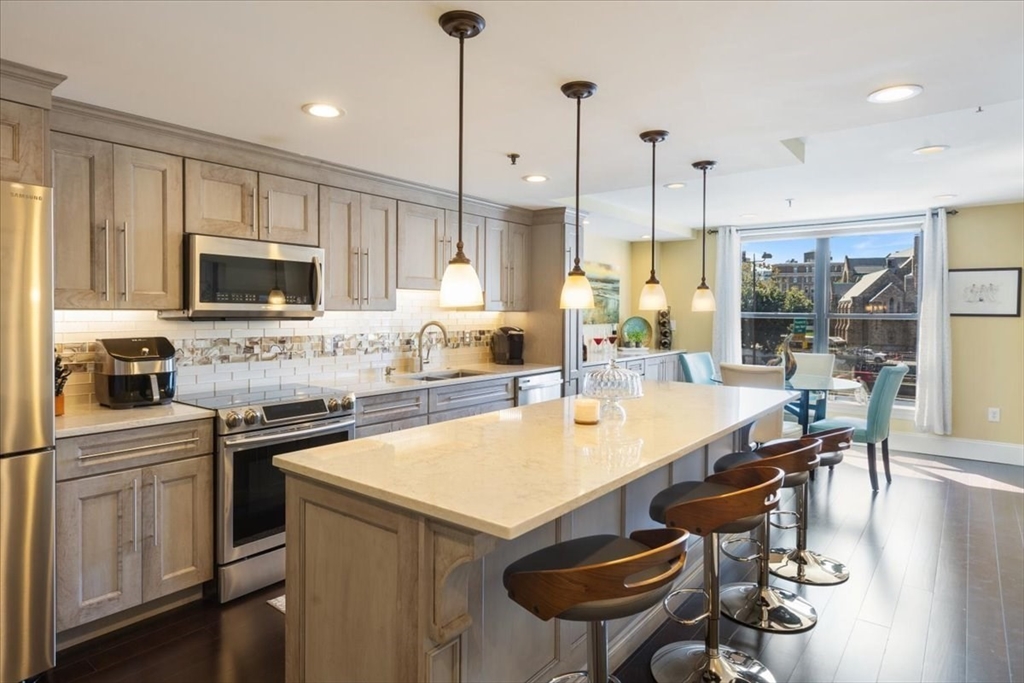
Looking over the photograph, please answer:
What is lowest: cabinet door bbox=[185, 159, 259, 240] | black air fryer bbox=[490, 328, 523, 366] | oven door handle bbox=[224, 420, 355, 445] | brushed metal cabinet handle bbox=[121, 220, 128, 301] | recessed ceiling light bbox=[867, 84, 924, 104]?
oven door handle bbox=[224, 420, 355, 445]

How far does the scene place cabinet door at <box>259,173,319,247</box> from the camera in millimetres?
3285

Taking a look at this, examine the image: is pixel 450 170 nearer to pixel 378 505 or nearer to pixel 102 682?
pixel 378 505

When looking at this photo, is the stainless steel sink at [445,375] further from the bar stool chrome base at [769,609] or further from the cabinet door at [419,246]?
the bar stool chrome base at [769,609]

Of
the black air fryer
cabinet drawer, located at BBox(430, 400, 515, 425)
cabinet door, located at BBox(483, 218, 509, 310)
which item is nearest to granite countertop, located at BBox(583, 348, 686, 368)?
the black air fryer

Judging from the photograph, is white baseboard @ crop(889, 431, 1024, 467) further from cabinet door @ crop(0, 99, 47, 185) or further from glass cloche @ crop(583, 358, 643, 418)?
cabinet door @ crop(0, 99, 47, 185)

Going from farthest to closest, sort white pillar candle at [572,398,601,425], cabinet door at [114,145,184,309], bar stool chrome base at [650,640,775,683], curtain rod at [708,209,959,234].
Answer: curtain rod at [708,209,959,234], cabinet door at [114,145,184,309], white pillar candle at [572,398,601,425], bar stool chrome base at [650,640,775,683]

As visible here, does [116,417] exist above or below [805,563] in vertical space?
above

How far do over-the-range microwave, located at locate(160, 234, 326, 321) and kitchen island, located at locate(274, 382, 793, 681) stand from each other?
4.90 feet

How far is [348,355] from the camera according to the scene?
4.05 meters

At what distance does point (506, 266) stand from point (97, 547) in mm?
3378

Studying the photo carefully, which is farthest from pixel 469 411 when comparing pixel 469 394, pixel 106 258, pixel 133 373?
pixel 106 258

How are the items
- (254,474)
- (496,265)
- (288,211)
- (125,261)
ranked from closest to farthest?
(125,261), (254,474), (288,211), (496,265)

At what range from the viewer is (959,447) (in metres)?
5.70

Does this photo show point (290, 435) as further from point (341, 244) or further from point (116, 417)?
point (341, 244)
